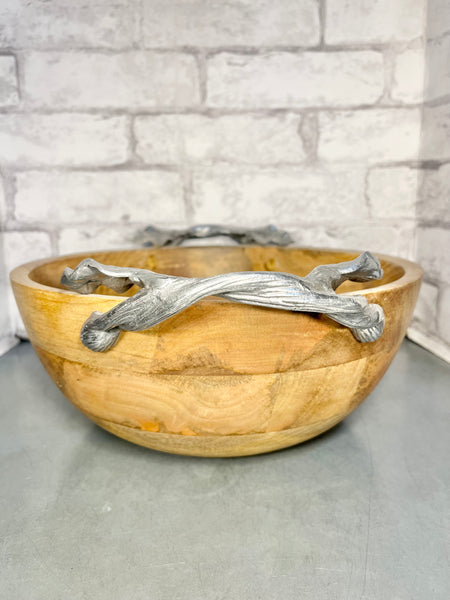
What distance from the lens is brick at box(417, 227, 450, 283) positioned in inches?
39.9

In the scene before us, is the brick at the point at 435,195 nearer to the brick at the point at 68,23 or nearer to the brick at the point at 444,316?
the brick at the point at 444,316

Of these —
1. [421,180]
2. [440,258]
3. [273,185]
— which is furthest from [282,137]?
[440,258]

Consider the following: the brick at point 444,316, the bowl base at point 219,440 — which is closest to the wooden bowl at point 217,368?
the bowl base at point 219,440

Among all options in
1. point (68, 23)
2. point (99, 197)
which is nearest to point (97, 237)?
point (99, 197)

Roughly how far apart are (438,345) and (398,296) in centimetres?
60

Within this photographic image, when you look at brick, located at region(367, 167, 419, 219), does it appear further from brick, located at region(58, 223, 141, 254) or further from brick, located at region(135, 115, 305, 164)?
brick, located at region(58, 223, 141, 254)

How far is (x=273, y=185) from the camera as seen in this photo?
1116 millimetres

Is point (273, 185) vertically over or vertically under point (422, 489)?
over

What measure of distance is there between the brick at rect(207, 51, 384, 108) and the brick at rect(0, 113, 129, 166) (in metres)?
0.23

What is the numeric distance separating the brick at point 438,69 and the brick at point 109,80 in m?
0.50

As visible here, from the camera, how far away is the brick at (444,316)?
1010 millimetres

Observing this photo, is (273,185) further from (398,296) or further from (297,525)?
(297,525)

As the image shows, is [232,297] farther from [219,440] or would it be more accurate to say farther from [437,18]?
[437,18]

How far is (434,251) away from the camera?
1060 millimetres
